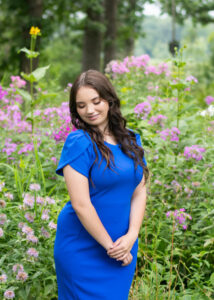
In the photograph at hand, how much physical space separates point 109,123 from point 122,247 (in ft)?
1.88

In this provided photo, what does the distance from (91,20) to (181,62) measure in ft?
28.2

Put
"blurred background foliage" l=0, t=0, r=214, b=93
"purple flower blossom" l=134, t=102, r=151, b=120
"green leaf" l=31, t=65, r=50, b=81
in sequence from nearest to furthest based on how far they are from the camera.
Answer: "purple flower blossom" l=134, t=102, r=151, b=120 → "green leaf" l=31, t=65, r=50, b=81 → "blurred background foliage" l=0, t=0, r=214, b=93

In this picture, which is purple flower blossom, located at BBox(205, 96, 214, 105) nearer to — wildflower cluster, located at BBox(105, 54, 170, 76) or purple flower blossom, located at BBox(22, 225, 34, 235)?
wildflower cluster, located at BBox(105, 54, 170, 76)

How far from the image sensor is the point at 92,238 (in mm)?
1687

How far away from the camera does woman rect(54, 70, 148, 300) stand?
159 centimetres

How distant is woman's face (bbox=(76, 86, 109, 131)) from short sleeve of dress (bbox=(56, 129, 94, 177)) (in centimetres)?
11

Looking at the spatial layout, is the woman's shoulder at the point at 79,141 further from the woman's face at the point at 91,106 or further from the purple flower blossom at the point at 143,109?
the purple flower blossom at the point at 143,109

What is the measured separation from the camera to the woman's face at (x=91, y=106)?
1705mm

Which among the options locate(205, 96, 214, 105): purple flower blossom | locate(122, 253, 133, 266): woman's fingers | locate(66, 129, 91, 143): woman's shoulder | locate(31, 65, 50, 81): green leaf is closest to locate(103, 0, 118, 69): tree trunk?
locate(205, 96, 214, 105): purple flower blossom

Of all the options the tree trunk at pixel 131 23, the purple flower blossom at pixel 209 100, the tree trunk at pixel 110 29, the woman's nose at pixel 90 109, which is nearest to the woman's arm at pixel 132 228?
the woman's nose at pixel 90 109

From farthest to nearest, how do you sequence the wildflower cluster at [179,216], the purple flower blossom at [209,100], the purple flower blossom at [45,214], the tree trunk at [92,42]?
the tree trunk at [92,42] → the purple flower blossom at [209,100] → the wildflower cluster at [179,216] → the purple flower blossom at [45,214]

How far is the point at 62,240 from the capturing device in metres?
1.73

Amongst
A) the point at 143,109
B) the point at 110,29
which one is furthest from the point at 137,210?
the point at 110,29

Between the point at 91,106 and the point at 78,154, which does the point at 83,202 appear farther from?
the point at 91,106
